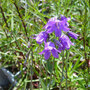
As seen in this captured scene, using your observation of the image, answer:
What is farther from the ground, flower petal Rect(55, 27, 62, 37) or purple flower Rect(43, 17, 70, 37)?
purple flower Rect(43, 17, 70, 37)

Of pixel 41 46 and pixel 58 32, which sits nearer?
pixel 58 32

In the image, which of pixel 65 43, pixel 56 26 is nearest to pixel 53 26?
pixel 56 26

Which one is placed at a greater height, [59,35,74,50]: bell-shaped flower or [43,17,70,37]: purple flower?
[43,17,70,37]: purple flower

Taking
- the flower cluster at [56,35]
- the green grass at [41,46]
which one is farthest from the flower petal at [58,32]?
the green grass at [41,46]

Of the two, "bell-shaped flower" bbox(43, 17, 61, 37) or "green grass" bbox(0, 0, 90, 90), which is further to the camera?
"green grass" bbox(0, 0, 90, 90)

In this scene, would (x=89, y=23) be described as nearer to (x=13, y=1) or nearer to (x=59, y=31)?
(x=59, y=31)

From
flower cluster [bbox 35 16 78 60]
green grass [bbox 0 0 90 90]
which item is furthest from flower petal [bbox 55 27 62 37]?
green grass [bbox 0 0 90 90]

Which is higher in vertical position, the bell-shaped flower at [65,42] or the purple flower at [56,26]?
the purple flower at [56,26]

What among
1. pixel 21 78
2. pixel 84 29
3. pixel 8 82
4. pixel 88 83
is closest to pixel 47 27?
pixel 84 29

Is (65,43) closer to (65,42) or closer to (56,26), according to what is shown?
(65,42)

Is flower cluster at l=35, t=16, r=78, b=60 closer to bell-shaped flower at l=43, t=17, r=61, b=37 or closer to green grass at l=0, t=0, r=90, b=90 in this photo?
bell-shaped flower at l=43, t=17, r=61, b=37

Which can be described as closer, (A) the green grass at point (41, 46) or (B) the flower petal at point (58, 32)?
(B) the flower petal at point (58, 32)

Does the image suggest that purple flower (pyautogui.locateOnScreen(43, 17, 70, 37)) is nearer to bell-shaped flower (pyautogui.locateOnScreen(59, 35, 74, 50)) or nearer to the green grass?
bell-shaped flower (pyautogui.locateOnScreen(59, 35, 74, 50))

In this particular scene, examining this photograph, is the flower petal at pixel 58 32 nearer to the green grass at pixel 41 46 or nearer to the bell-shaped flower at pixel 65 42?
the bell-shaped flower at pixel 65 42
